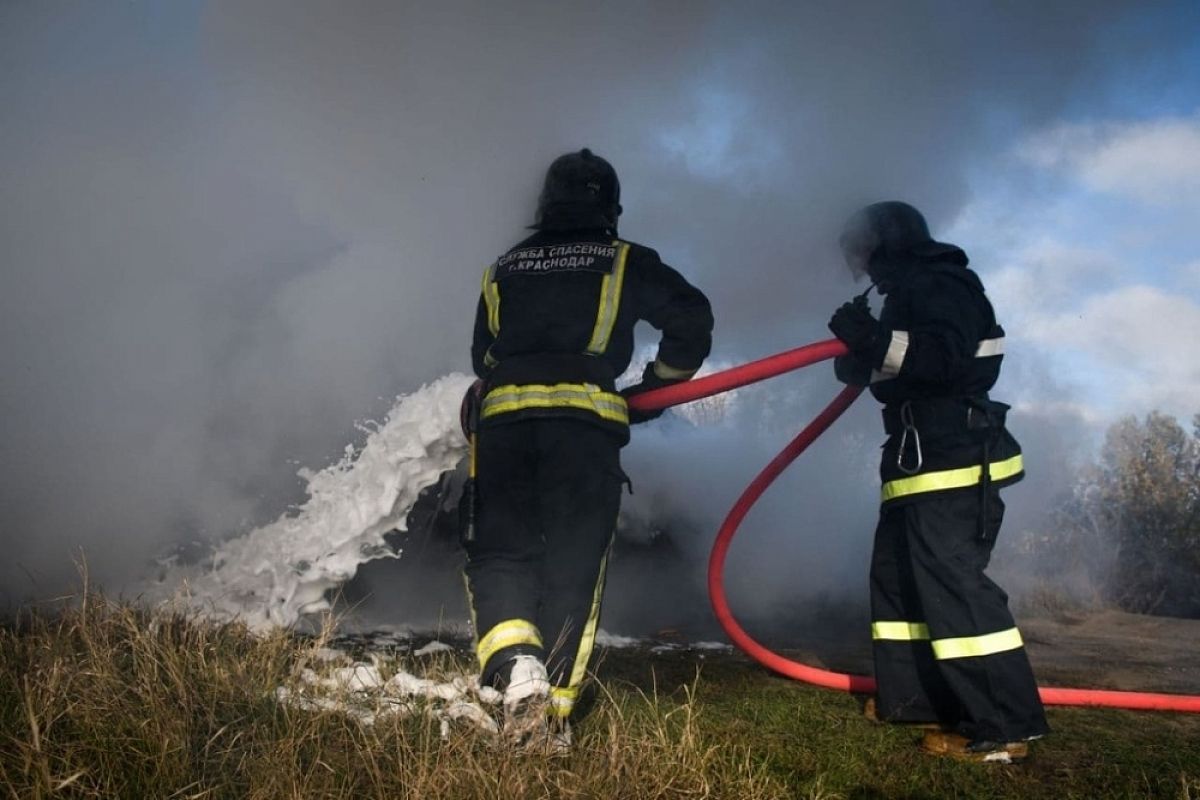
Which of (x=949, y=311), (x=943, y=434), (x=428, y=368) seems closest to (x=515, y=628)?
(x=943, y=434)

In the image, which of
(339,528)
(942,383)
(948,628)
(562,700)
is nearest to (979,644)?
(948,628)

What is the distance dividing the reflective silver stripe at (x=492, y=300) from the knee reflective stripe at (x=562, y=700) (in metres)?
1.48

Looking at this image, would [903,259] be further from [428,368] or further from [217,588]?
[217,588]

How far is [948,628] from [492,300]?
7.44ft

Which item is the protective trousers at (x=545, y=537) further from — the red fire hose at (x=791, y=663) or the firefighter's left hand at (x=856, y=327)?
the firefighter's left hand at (x=856, y=327)

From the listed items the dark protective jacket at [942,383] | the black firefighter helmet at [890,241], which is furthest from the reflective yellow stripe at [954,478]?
the black firefighter helmet at [890,241]

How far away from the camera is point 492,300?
402cm

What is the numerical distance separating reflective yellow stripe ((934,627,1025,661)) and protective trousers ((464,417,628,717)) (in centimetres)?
135

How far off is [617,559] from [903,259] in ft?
11.5

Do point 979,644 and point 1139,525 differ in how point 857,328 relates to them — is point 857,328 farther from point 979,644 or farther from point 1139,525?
point 1139,525

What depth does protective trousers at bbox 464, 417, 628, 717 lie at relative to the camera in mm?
3480

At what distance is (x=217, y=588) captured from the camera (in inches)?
198

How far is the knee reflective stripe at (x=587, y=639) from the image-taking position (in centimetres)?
346

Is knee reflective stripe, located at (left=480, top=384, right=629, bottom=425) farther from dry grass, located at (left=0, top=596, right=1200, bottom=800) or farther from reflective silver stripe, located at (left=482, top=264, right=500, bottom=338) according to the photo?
dry grass, located at (left=0, top=596, right=1200, bottom=800)
